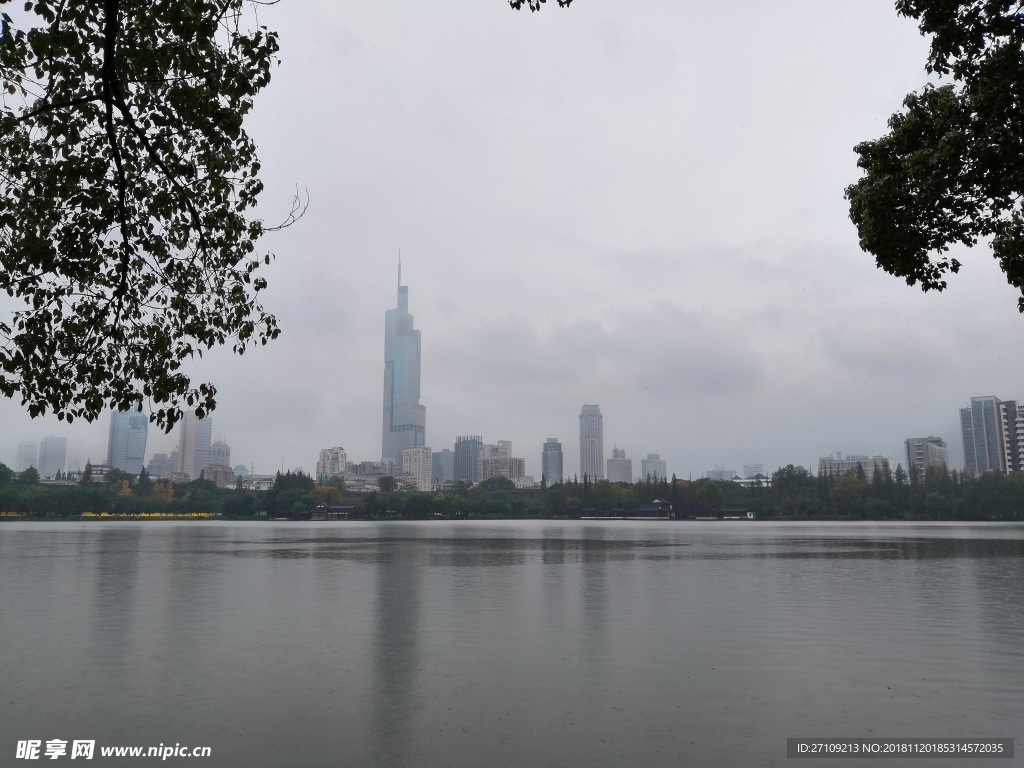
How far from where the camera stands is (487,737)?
7531mm

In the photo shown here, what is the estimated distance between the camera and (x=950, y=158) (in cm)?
1076

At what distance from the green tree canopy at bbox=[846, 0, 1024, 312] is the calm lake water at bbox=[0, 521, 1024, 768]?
238 inches

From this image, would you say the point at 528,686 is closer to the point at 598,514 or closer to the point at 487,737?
the point at 487,737

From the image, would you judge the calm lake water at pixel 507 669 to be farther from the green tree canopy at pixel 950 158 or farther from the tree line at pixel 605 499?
the tree line at pixel 605 499

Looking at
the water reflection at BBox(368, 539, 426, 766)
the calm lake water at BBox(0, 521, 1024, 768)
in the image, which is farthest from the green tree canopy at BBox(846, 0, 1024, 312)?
the water reflection at BBox(368, 539, 426, 766)

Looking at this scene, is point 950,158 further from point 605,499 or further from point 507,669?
point 605,499

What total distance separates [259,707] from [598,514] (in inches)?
6686

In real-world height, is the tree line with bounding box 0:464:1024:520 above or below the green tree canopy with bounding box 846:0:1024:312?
below

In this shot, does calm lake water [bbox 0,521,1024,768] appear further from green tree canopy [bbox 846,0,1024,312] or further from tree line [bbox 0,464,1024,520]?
tree line [bbox 0,464,1024,520]

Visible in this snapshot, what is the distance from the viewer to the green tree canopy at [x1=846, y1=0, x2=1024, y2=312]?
9898 millimetres

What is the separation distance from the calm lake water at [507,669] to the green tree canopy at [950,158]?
6.05 m

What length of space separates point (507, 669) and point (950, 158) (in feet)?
30.5

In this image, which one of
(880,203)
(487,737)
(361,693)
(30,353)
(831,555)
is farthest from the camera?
(831,555)

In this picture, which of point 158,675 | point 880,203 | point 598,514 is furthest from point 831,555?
point 598,514
